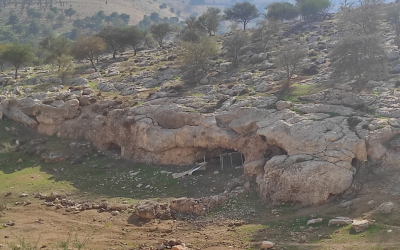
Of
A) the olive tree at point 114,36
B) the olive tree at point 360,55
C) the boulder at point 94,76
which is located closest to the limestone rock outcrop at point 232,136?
the olive tree at point 360,55

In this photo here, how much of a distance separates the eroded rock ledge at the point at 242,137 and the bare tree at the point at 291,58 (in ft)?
25.3

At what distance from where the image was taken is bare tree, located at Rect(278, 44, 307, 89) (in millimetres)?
30859

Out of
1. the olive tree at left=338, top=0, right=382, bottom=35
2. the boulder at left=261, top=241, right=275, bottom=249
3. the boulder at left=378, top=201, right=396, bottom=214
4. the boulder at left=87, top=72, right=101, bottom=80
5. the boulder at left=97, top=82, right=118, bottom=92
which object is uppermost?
the olive tree at left=338, top=0, right=382, bottom=35

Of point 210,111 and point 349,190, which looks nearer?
point 349,190

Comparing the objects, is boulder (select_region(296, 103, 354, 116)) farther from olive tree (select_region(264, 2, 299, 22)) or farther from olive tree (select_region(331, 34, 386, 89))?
olive tree (select_region(264, 2, 299, 22))

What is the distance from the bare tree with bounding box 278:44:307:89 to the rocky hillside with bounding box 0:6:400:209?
→ 1.39 metres

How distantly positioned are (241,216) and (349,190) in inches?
236

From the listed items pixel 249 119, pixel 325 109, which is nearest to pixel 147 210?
pixel 249 119

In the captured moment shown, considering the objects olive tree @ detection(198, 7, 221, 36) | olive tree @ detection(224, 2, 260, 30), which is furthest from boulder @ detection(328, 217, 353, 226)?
olive tree @ detection(224, 2, 260, 30)

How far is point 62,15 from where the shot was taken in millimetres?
158625

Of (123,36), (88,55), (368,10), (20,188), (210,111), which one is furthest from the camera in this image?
(123,36)

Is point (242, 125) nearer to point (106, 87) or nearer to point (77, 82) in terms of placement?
point (106, 87)

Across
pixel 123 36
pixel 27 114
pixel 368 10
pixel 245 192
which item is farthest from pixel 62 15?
pixel 245 192

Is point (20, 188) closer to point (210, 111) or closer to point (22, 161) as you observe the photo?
point (22, 161)
